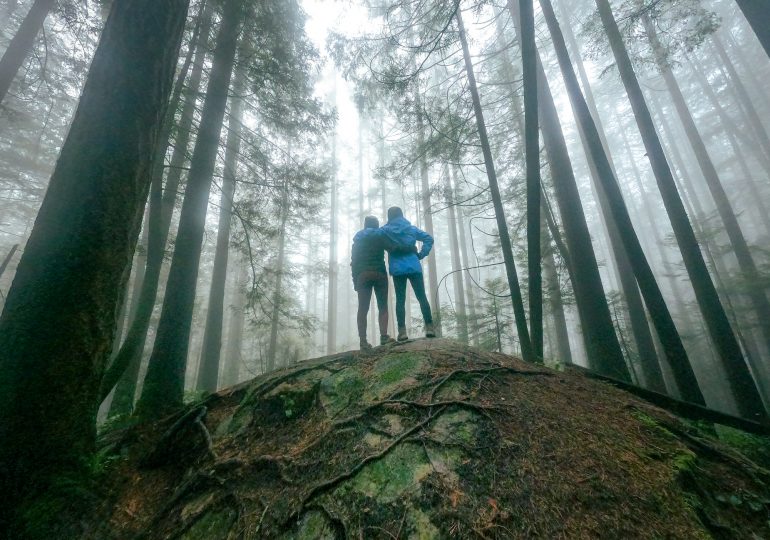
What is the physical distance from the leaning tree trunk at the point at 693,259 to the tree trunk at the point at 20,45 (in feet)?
48.7

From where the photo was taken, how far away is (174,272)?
17.1ft

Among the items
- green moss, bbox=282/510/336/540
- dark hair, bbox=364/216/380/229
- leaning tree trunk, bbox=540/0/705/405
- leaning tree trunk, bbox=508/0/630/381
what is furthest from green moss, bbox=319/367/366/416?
leaning tree trunk, bbox=508/0/630/381

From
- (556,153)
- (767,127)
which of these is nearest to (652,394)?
(556,153)

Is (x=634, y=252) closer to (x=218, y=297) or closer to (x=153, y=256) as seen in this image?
(x=153, y=256)

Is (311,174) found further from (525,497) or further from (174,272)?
(525,497)

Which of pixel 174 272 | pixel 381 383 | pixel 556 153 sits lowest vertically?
pixel 381 383

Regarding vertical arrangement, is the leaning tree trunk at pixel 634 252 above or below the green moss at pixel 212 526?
above

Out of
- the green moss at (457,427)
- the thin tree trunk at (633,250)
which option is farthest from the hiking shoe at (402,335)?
the thin tree trunk at (633,250)

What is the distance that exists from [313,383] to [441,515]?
202 cm

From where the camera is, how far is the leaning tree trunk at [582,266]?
5750mm

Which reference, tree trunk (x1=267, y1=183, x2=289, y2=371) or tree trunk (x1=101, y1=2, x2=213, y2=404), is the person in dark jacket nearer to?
tree trunk (x1=267, y1=183, x2=289, y2=371)

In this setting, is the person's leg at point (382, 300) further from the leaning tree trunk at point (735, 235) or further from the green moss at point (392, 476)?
the leaning tree trunk at point (735, 235)

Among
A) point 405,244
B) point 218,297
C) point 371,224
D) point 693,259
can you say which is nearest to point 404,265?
point 405,244

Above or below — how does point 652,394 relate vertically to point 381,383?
below
